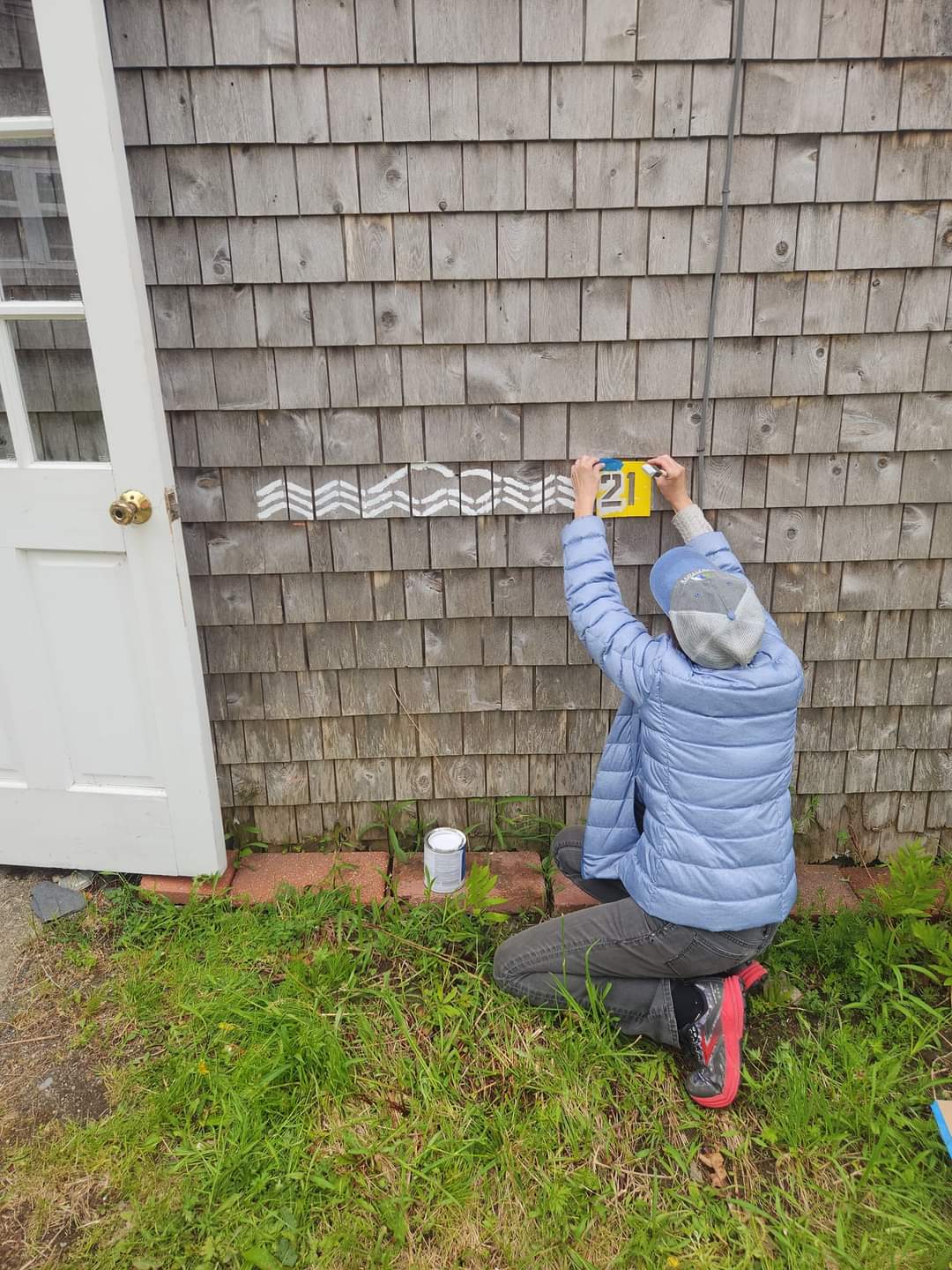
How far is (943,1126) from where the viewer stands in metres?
1.92

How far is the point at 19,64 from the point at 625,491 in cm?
175

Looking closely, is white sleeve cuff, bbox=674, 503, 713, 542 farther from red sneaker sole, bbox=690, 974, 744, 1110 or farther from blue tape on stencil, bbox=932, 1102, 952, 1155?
blue tape on stencil, bbox=932, 1102, 952, 1155

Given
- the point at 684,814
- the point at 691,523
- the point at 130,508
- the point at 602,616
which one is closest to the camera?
the point at 684,814

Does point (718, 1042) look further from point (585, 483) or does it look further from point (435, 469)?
point (435, 469)

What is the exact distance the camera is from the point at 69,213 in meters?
2.06

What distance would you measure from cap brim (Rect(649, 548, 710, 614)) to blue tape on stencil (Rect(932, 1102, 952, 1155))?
1.22 metres

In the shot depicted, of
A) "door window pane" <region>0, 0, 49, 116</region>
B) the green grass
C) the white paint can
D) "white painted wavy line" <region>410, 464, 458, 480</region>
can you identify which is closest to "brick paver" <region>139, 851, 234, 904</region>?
the green grass

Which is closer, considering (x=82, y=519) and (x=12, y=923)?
(x=82, y=519)

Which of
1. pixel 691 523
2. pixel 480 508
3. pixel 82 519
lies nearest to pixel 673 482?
pixel 691 523

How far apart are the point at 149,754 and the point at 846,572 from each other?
2.04 metres

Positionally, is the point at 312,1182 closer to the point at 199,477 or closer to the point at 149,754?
the point at 149,754

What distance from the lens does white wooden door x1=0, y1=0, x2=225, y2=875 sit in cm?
204

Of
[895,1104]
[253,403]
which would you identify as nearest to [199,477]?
Answer: [253,403]

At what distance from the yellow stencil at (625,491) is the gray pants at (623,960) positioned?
102 cm
